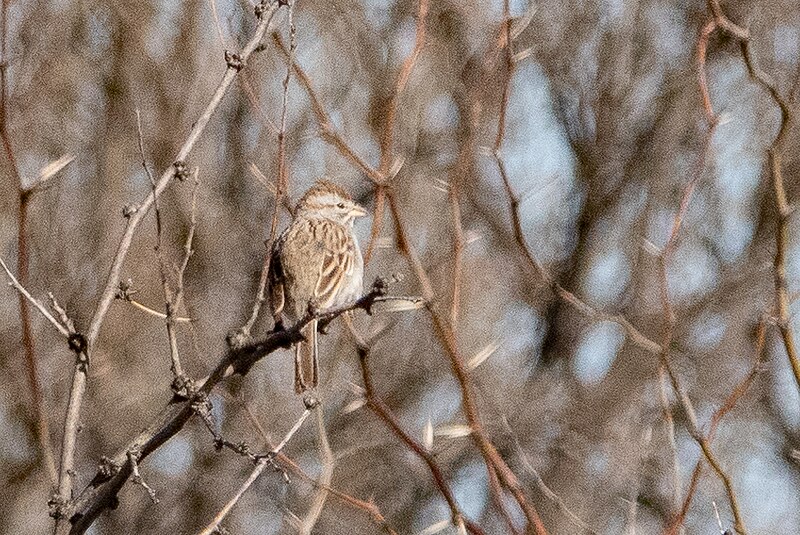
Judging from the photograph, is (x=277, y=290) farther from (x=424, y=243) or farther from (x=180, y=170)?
(x=424, y=243)

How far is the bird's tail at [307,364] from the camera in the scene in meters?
5.51

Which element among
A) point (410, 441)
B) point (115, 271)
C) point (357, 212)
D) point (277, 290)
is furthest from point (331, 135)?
point (357, 212)

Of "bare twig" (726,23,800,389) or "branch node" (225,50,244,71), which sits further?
"bare twig" (726,23,800,389)

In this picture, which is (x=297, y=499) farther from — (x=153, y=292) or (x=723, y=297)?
(x=723, y=297)

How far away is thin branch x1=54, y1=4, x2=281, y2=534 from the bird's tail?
1.78 m

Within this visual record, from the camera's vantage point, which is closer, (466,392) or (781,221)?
(781,221)

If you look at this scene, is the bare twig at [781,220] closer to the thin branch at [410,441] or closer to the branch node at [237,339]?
the thin branch at [410,441]

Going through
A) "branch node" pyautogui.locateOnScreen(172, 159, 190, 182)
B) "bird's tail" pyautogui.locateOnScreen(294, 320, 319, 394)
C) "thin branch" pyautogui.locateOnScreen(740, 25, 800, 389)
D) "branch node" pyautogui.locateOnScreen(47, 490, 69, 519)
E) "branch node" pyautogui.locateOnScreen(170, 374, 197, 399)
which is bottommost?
"thin branch" pyautogui.locateOnScreen(740, 25, 800, 389)

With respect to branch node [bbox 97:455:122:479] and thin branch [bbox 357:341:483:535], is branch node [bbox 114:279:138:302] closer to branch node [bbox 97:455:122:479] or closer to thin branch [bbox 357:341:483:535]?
branch node [bbox 97:455:122:479]

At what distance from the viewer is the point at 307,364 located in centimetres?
579

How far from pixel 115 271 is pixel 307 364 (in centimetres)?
220

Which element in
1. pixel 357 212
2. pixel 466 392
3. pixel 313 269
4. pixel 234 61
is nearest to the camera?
pixel 234 61

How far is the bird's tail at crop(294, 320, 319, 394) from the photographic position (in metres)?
5.51

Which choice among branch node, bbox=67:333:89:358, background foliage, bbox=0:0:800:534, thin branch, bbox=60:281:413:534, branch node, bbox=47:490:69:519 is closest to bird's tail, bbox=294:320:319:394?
thin branch, bbox=60:281:413:534
